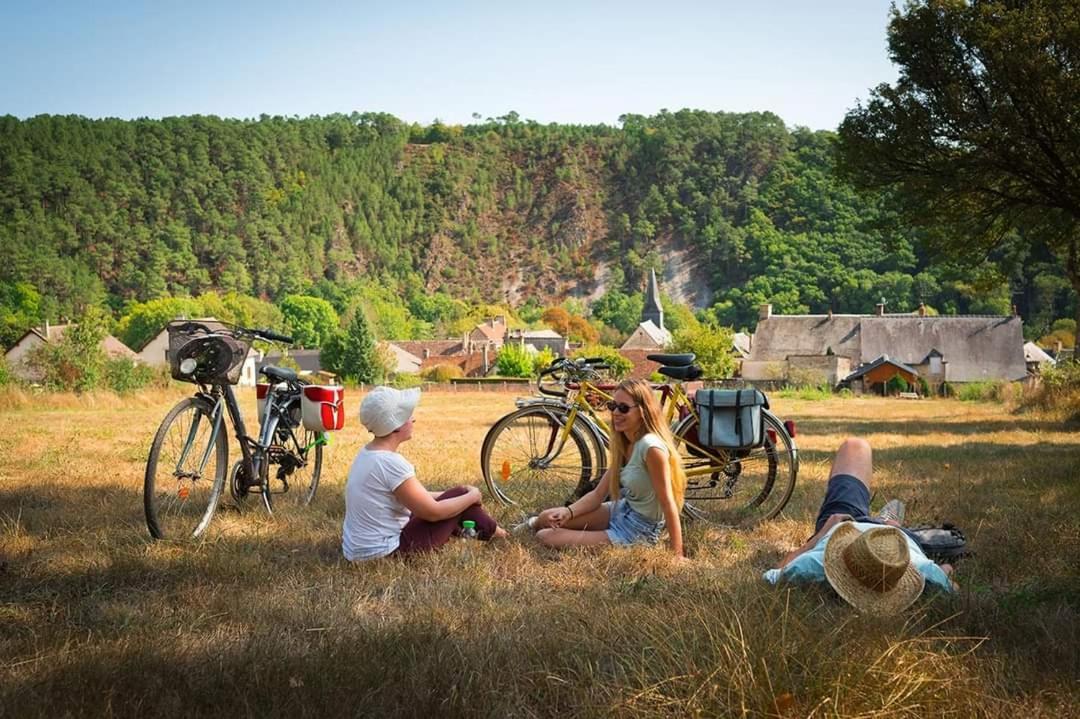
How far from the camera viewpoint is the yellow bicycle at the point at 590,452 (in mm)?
6297

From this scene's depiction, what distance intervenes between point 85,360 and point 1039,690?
32.8 meters

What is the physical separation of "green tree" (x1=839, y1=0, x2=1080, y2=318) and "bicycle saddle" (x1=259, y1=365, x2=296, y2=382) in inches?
472

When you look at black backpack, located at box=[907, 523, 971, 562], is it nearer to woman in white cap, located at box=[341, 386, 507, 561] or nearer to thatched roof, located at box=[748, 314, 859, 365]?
woman in white cap, located at box=[341, 386, 507, 561]

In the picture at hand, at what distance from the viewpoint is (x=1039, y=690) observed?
262 cm

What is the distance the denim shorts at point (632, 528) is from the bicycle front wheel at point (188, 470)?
2.47m

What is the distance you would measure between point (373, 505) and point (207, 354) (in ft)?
5.43

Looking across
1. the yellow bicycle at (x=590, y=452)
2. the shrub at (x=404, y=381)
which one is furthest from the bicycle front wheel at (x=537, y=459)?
the shrub at (x=404, y=381)

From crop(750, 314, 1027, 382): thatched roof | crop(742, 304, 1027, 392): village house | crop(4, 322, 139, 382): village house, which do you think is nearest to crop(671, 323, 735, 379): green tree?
crop(742, 304, 1027, 392): village house

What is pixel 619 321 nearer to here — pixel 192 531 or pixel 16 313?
pixel 16 313

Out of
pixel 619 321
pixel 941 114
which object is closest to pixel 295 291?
pixel 619 321

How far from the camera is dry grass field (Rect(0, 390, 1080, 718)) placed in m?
2.53

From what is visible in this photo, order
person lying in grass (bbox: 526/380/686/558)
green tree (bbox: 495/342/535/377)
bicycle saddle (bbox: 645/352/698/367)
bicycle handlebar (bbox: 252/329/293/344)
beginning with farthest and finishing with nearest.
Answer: green tree (bbox: 495/342/535/377), bicycle handlebar (bbox: 252/329/293/344), bicycle saddle (bbox: 645/352/698/367), person lying in grass (bbox: 526/380/686/558)

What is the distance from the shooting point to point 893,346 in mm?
72688

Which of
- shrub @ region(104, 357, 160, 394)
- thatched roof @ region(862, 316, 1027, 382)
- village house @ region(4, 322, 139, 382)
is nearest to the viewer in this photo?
shrub @ region(104, 357, 160, 394)
